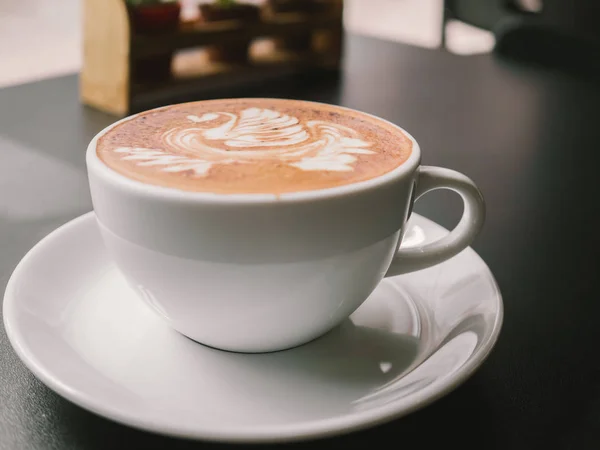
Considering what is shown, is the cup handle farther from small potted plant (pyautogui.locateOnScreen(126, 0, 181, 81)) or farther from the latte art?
small potted plant (pyautogui.locateOnScreen(126, 0, 181, 81))

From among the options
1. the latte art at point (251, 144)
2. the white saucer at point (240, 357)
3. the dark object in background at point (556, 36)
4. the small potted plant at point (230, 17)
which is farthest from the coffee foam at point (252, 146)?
the dark object in background at point (556, 36)

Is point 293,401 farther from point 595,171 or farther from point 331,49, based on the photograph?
point 331,49

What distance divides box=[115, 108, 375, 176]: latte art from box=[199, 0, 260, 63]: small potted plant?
62 centimetres

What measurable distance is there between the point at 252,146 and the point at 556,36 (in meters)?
1.17

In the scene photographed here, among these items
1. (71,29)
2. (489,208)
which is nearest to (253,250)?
(489,208)

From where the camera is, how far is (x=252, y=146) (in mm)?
474

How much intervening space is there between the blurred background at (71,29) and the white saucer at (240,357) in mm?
748

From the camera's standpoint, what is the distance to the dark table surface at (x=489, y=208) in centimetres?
40

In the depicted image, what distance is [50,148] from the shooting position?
2.83 feet

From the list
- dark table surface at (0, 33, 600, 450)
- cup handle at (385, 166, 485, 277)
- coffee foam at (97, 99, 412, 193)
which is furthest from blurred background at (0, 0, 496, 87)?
cup handle at (385, 166, 485, 277)

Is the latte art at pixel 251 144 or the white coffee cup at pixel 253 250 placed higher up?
the latte art at pixel 251 144

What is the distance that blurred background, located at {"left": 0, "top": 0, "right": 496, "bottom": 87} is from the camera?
2502 millimetres

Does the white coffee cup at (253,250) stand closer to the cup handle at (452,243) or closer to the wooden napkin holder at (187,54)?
the cup handle at (452,243)

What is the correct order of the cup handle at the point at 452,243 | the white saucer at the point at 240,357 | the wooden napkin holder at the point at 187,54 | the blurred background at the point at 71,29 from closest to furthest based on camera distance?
1. the white saucer at the point at 240,357
2. the cup handle at the point at 452,243
3. the wooden napkin holder at the point at 187,54
4. the blurred background at the point at 71,29
